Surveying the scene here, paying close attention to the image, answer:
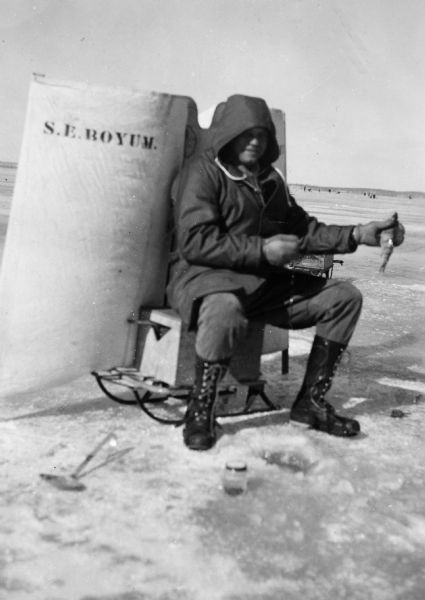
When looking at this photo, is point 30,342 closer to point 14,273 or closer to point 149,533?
point 14,273

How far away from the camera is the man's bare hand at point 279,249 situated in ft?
11.9

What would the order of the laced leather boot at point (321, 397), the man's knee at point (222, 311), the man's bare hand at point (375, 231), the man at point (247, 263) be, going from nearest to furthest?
the man's knee at point (222, 311) < the man at point (247, 263) < the man's bare hand at point (375, 231) < the laced leather boot at point (321, 397)

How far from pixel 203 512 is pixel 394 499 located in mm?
934

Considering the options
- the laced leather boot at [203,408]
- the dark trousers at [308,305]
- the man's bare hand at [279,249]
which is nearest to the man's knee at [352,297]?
the dark trousers at [308,305]

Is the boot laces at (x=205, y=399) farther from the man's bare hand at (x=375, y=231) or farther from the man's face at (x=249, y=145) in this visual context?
the man's face at (x=249, y=145)

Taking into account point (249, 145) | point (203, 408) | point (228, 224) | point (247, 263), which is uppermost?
point (249, 145)

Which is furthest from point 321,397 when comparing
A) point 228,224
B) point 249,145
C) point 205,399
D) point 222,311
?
point 249,145

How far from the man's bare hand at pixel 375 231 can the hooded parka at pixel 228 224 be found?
6cm

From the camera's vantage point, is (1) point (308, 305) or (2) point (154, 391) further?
(1) point (308, 305)

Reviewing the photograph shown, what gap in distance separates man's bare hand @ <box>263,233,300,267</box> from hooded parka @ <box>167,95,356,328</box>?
41 mm

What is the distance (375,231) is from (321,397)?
102cm

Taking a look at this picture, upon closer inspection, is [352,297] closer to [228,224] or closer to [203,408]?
[228,224]

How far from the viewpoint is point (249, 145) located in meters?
3.97

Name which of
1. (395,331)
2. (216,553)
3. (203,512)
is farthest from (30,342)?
(395,331)
